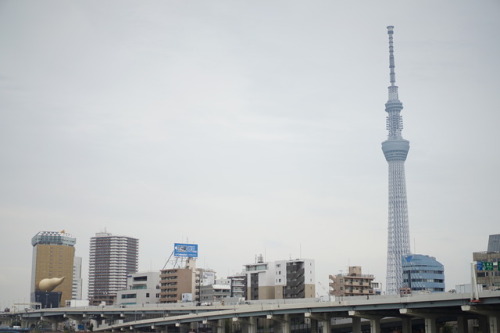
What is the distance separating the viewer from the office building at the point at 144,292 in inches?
7416

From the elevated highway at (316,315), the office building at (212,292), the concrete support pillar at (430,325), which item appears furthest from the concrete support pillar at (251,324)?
the office building at (212,292)

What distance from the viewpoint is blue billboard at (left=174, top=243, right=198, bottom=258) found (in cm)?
18400

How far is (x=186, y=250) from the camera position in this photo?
18600cm

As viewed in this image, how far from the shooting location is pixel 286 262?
554ft

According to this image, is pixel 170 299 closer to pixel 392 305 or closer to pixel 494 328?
pixel 392 305

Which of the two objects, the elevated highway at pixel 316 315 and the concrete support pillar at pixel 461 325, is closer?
the elevated highway at pixel 316 315

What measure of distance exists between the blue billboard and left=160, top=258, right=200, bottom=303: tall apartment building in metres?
3.67

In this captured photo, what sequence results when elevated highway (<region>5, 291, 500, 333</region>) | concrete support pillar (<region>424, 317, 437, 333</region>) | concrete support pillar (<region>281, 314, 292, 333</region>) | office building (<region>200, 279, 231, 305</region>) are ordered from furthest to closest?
office building (<region>200, 279, 231, 305</region>)
concrete support pillar (<region>281, 314, 292, 333</region>)
concrete support pillar (<region>424, 317, 437, 333</region>)
elevated highway (<region>5, 291, 500, 333</region>)

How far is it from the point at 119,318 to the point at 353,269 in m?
64.0

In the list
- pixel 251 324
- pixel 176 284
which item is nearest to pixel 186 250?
pixel 176 284

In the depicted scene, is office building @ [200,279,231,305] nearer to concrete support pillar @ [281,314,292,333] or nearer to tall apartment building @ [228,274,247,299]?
tall apartment building @ [228,274,247,299]

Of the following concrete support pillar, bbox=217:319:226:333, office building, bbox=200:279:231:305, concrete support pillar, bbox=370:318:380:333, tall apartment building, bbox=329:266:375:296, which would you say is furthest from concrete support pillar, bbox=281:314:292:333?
office building, bbox=200:279:231:305

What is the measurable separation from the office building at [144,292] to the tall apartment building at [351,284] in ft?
169

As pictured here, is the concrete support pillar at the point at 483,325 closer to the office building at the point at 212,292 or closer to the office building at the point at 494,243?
the office building at the point at 494,243
